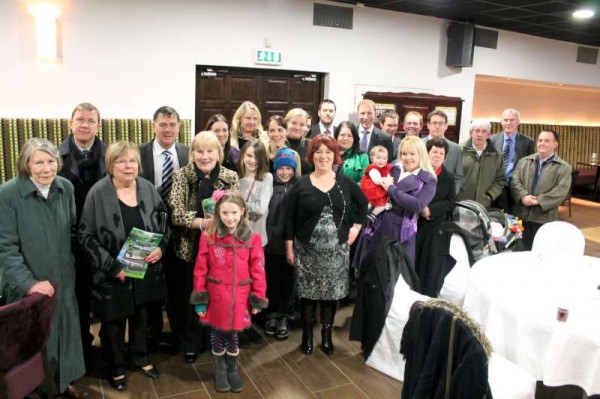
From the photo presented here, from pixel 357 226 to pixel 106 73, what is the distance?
12.2 feet

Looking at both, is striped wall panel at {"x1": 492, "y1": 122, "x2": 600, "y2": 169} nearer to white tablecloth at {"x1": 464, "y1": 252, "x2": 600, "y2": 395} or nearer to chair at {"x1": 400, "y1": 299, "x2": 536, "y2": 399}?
white tablecloth at {"x1": 464, "y1": 252, "x2": 600, "y2": 395}

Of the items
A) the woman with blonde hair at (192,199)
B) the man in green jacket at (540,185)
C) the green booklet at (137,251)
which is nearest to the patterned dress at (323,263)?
the woman with blonde hair at (192,199)

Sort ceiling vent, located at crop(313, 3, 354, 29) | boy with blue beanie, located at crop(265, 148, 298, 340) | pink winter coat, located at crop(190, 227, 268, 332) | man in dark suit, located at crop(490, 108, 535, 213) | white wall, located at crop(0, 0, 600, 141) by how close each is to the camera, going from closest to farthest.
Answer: pink winter coat, located at crop(190, 227, 268, 332) → boy with blue beanie, located at crop(265, 148, 298, 340) → white wall, located at crop(0, 0, 600, 141) → man in dark suit, located at crop(490, 108, 535, 213) → ceiling vent, located at crop(313, 3, 354, 29)

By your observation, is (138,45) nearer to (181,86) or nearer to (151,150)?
(181,86)

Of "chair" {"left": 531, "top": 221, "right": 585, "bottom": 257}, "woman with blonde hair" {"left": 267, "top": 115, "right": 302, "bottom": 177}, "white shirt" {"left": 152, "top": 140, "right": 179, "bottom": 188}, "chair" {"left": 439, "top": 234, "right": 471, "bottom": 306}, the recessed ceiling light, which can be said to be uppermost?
the recessed ceiling light

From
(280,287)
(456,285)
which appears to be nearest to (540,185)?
(456,285)

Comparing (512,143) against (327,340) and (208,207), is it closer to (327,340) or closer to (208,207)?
(327,340)

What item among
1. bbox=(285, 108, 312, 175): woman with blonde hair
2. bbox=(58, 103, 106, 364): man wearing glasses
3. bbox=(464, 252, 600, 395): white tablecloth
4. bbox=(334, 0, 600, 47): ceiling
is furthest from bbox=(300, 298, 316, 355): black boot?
bbox=(334, 0, 600, 47): ceiling

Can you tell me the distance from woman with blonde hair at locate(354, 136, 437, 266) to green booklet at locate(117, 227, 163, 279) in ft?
5.53

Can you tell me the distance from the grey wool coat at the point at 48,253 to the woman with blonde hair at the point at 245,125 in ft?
4.88

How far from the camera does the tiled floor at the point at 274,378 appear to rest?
9.95ft

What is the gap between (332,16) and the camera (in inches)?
272

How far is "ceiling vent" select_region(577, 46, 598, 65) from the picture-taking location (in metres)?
9.99

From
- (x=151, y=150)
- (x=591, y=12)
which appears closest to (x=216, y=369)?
(x=151, y=150)
